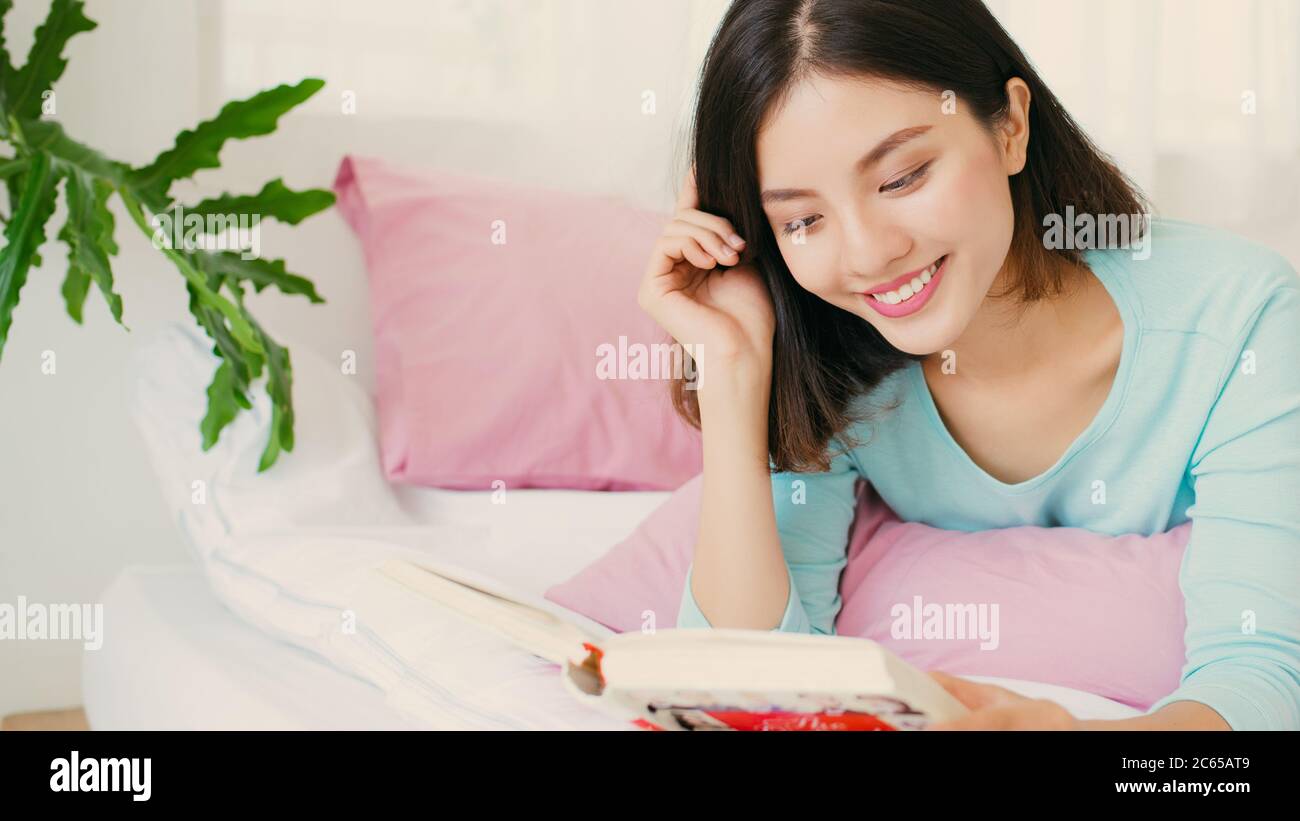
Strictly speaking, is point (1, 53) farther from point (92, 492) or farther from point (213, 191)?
point (92, 492)

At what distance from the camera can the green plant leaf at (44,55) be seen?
4.46ft

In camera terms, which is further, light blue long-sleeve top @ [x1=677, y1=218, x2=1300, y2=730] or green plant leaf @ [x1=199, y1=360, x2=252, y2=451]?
green plant leaf @ [x1=199, y1=360, x2=252, y2=451]

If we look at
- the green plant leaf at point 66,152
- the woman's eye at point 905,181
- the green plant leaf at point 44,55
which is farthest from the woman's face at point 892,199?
the green plant leaf at point 44,55

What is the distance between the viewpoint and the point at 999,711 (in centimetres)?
60

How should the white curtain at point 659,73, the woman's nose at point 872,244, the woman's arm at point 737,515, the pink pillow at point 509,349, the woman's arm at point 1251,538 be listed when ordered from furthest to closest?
the white curtain at point 659,73 < the pink pillow at point 509,349 < the woman's arm at point 737,515 < the woman's nose at point 872,244 < the woman's arm at point 1251,538

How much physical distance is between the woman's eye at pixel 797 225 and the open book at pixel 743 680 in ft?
1.33

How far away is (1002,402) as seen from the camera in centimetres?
105

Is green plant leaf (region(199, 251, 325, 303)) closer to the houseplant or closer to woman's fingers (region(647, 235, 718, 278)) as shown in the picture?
the houseplant

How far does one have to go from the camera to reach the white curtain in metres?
1.83

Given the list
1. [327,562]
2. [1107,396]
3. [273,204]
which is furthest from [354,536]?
[1107,396]

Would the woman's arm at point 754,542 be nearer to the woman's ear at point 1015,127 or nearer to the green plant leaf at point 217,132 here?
the woman's ear at point 1015,127

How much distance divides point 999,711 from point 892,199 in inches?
16.3

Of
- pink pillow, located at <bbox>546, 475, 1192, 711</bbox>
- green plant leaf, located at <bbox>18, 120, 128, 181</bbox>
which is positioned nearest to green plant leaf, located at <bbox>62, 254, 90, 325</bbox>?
green plant leaf, located at <bbox>18, 120, 128, 181</bbox>

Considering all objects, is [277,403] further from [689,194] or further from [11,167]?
[689,194]
